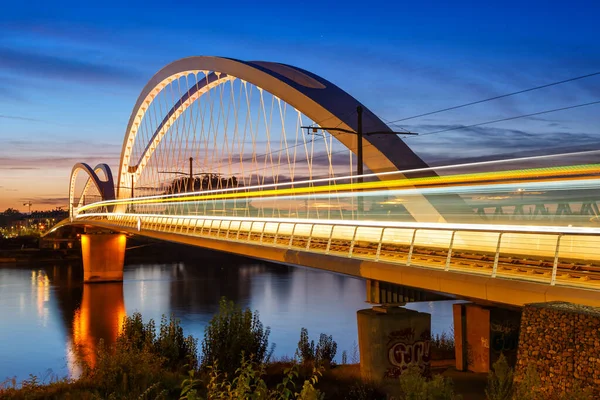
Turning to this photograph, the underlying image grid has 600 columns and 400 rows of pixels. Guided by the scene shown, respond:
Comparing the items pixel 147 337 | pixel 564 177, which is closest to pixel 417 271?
pixel 564 177

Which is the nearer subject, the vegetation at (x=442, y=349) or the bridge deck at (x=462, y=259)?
the bridge deck at (x=462, y=259)

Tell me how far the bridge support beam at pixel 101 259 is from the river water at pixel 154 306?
4.07ft

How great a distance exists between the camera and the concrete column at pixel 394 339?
630 inches

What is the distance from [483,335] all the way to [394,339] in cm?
402

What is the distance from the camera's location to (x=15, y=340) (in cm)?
3297

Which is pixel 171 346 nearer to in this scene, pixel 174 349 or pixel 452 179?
pixel 174 349

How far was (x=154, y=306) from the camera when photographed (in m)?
43.8

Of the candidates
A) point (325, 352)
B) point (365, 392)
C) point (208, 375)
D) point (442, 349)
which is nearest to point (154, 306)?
point (325, 352)

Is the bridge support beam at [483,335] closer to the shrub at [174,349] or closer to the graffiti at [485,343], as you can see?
the graffiti at [485,343]

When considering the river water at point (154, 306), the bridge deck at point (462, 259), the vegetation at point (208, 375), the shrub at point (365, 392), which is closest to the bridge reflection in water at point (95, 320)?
the river water at point (154, 306)

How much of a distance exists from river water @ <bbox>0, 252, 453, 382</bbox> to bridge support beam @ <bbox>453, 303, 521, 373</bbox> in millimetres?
6868

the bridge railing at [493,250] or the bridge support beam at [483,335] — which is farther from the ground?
the bridge railing at [493,250]

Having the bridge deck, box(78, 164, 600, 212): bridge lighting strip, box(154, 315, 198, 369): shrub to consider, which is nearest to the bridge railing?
the bridge deck

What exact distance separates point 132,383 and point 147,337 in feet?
19.6
